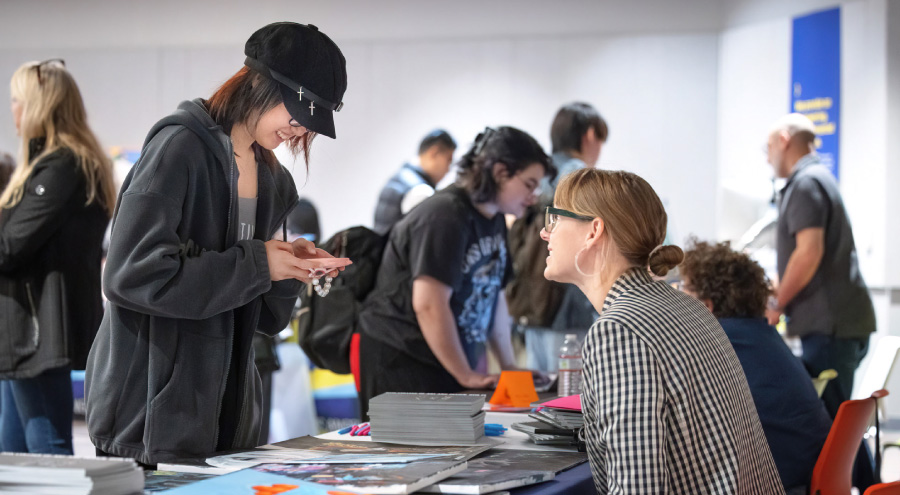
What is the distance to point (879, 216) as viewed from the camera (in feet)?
18.3

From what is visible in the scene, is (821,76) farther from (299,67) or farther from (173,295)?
(173,295)

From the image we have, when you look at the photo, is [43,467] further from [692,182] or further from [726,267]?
[692,182]

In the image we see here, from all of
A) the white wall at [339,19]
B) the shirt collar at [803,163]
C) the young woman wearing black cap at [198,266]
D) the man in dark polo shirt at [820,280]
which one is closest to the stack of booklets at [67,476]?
the young woman wearing black cap at [198,266]

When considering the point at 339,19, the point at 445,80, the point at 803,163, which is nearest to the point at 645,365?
the point at 803,163

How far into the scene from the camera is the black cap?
5.64ft

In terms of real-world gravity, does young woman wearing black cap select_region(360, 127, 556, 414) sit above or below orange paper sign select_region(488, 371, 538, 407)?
above

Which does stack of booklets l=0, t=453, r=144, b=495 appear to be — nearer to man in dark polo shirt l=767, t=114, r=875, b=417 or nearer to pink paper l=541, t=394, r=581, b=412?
pink paper l=541, t=394, r=581, b=412

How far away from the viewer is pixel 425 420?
5.89ft

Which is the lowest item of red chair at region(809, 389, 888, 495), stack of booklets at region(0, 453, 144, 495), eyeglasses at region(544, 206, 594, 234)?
red chair at region(809, 389, 888, 495)

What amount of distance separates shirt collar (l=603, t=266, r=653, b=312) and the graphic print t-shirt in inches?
46.8

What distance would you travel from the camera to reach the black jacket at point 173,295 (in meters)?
1.60

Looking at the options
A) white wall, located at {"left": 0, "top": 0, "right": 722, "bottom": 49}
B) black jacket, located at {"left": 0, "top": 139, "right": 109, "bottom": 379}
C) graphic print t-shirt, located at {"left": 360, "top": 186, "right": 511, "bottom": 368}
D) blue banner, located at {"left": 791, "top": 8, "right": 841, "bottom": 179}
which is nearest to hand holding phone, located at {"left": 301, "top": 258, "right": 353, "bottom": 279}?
graphic print t-shirt, located at {"left": 360, "top": 186, "right": 511, "bottom": 368}

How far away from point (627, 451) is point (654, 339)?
18cm

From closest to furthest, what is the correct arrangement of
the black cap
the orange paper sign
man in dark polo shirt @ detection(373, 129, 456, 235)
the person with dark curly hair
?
1. the black cap
2. the person with dark curly hair
3. the orange paper sign
4. man in dark polo shirt @ detection(373, 129, 456, 235)
